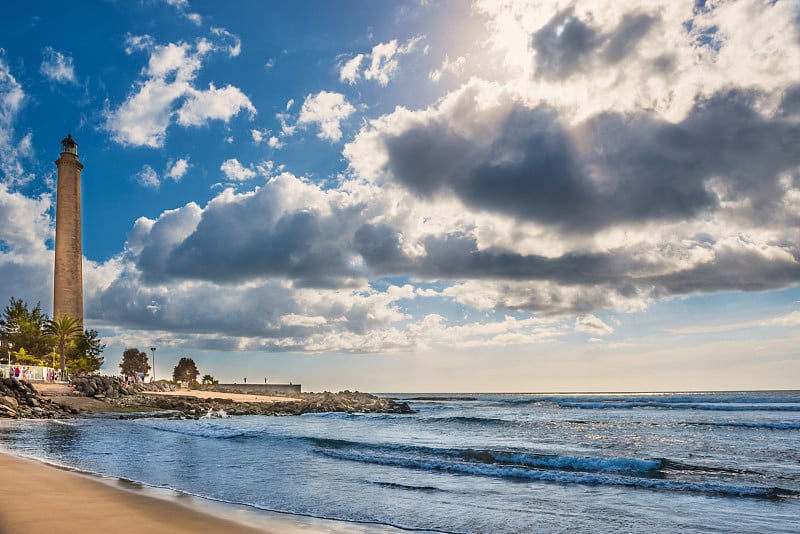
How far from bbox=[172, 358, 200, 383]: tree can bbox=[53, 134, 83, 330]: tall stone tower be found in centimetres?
4445

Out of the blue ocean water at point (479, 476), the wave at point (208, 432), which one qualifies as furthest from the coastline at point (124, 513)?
the wave at point (208, 432)

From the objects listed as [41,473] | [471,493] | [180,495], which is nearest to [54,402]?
[41,473]

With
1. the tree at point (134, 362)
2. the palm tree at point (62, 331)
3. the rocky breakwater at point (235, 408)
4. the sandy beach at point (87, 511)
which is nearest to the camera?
the sandy beach at point (87, 511)

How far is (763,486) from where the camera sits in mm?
12289

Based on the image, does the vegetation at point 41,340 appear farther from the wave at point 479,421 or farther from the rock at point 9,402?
the wave at point 479,421

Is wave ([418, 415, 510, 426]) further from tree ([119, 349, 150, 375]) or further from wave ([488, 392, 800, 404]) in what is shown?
tree ([119, 349, 150, 375])

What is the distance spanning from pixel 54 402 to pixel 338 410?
992 inches

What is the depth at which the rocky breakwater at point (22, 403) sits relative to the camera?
34069 mm

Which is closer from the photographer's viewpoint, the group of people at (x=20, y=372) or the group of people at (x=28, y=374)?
the group of people at (x=20, y=372)

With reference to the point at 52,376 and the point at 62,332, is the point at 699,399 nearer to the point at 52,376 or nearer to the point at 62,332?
the point at 52,376

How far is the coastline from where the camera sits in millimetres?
7250

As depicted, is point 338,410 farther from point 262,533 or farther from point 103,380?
point 262,533

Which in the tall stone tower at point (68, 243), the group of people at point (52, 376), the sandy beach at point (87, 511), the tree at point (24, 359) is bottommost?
the group of people at point (52, 376)

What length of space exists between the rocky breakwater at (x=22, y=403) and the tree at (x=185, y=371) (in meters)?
78.0
